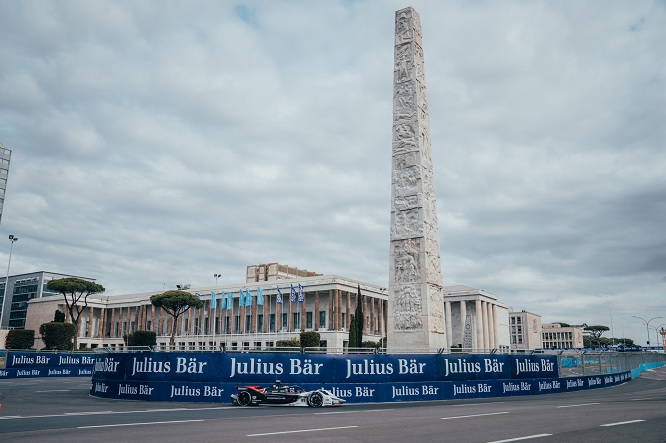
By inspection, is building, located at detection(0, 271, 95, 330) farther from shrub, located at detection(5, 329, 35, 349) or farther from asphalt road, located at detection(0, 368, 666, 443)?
asphalt road, located at detection(0, 368, 666, 443)

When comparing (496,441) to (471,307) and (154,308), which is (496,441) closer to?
(471,307)

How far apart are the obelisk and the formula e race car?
951 centimetres

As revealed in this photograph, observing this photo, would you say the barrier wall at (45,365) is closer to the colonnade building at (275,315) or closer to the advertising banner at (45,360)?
the advertising banner at (45,360)

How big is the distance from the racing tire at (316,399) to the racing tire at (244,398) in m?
2.40

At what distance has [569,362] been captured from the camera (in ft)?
114

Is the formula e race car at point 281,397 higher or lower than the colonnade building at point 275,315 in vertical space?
lower

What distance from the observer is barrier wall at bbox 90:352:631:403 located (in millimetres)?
23547

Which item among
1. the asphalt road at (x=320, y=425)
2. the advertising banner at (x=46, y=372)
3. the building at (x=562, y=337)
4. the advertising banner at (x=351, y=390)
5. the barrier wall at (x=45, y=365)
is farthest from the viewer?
the building at (x=562, y=337)

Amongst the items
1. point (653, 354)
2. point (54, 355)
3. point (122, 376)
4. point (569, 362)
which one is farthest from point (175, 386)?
point (653, 354)

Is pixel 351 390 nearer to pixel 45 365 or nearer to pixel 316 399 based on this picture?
pixel 316 399

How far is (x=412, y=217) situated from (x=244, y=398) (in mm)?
14727

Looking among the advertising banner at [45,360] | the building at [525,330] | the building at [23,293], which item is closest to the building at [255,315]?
the building at [23,293]

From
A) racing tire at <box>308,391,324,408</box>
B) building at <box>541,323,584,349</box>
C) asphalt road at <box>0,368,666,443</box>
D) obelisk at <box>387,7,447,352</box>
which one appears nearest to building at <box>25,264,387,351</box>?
obelisk at <box>387,7,447,352</box>

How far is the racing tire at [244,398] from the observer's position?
21.8 metres
